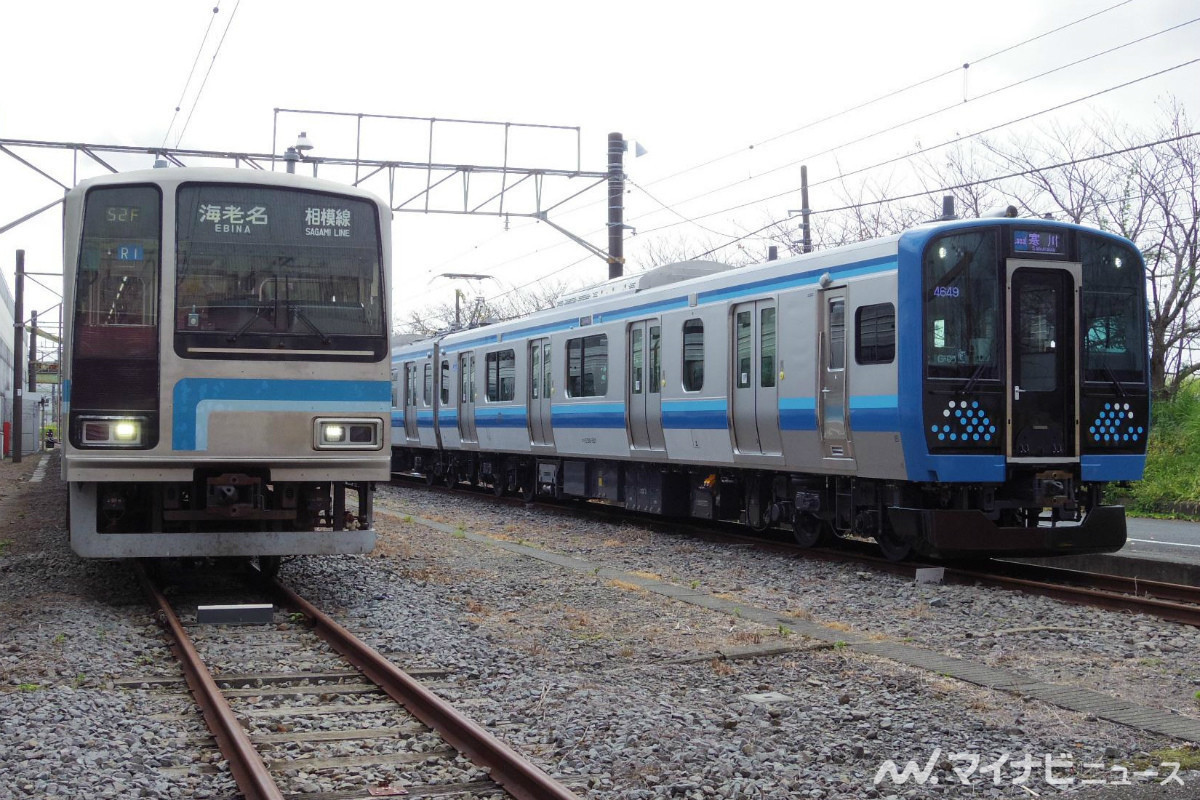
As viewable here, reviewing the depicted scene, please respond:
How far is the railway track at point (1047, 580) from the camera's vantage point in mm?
9258

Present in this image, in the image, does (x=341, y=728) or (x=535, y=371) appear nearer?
(x=341, y=728)

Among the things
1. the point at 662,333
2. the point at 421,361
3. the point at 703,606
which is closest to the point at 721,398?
the point at 662,333

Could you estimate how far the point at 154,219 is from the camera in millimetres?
8766

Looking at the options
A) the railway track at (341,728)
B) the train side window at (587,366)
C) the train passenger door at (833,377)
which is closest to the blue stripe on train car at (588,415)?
the train side window at (587,366)

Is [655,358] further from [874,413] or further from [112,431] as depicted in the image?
[112,431]

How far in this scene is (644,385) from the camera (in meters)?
15.6

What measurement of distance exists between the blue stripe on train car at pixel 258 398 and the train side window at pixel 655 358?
6.40 meters

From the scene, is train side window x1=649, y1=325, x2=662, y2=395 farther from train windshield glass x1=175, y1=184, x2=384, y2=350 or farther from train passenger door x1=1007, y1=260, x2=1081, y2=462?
train windshield glass x1=175, y1=184, x2=384, y2=350

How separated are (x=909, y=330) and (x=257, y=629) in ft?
19.2

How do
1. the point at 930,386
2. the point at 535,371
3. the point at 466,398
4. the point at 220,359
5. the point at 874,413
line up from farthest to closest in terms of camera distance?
the point at 466,398 < the point at 535,371 < the point at 874,413 < the point at 930,386 < the point at 220,359

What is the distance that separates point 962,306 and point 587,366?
7341mm

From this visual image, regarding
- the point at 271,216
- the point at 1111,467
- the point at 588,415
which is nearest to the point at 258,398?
the point at 271,216

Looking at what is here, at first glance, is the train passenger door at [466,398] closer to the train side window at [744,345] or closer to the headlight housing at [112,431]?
the train side window at [744,345]

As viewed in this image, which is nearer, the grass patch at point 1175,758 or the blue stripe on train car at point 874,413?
the grass patch at point 1175,758
